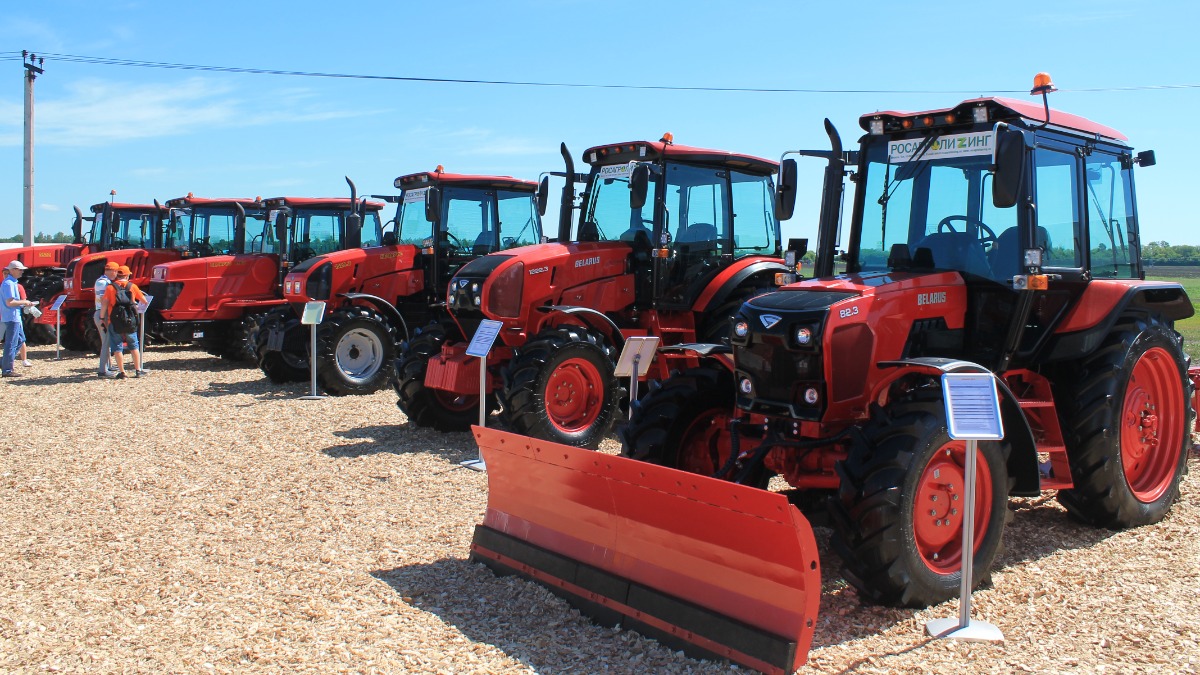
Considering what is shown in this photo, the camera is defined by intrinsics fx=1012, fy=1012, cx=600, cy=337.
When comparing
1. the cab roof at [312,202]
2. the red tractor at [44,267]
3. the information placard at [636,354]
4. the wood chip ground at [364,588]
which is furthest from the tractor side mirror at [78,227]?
the information placard at [636,354]

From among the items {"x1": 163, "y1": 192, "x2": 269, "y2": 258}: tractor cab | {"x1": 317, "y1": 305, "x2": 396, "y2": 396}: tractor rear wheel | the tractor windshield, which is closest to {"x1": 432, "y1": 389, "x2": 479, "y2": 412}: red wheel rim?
{"x1": 317, "y1": 305, "x2": 396, "y2": 396}: tractor rear wheel

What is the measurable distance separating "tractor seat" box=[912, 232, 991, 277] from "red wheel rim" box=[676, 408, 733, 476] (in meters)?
1.38

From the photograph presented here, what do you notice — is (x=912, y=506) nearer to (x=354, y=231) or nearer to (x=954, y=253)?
(x=954, y=253)

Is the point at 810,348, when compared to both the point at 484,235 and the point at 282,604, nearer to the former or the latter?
the point at 282,604

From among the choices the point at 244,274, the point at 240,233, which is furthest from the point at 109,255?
the point at 244,274

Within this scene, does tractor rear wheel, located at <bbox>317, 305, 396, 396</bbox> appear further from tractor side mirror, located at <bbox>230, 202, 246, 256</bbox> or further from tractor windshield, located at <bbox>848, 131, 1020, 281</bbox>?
tractor windshield, located at <bbox>848, 131, 1020, 281</bbox>

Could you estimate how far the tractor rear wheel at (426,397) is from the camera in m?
9.13

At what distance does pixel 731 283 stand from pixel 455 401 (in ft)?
9.07

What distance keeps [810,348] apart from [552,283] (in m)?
4.42

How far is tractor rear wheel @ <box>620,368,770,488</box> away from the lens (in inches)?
214

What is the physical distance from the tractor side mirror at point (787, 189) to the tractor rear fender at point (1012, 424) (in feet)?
4.37

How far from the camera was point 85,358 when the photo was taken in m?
16.2

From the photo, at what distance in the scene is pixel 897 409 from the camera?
14.7 feet

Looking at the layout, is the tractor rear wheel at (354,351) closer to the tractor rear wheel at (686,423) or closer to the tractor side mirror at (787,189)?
the tractor rear wheel at (686,423)
